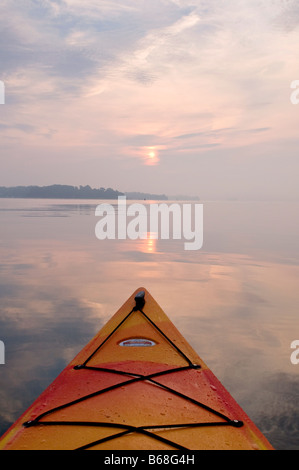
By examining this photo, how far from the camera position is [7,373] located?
4418 mm

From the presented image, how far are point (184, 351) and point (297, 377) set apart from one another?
5.08ft

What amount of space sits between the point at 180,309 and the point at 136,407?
4.17m

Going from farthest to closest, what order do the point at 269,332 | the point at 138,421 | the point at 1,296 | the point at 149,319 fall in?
1. the point at 1,296
2. the point at 269,332
3. the point at 149,319
4. the point at 138,421

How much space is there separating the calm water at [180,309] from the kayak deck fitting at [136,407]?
0.72 metres

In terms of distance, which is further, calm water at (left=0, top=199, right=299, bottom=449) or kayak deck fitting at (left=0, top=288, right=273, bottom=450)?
calm water at (left=0, top=199, right=299, bottom=449)

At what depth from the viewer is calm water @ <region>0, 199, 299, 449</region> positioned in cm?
405

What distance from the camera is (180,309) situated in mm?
6938

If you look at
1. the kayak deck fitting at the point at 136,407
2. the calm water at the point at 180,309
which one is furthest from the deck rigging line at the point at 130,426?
the calm water at the point at 180,309

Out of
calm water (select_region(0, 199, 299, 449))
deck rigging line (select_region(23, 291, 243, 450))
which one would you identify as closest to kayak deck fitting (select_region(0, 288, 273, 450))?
deck rigging line (select_region(23, 291, 243, 450))

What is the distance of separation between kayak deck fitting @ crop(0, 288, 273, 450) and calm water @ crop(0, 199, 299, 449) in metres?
0.72

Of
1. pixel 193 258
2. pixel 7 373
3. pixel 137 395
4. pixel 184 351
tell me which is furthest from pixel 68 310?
pixel 193 258

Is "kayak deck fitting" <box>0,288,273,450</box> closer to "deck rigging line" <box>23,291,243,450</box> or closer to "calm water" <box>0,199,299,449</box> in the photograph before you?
"deck rigging line" <box>23,291,243,450</box>

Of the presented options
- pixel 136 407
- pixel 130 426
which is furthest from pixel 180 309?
pixel 130 426

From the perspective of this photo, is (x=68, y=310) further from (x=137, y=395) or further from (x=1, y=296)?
(x=137, y=395)
